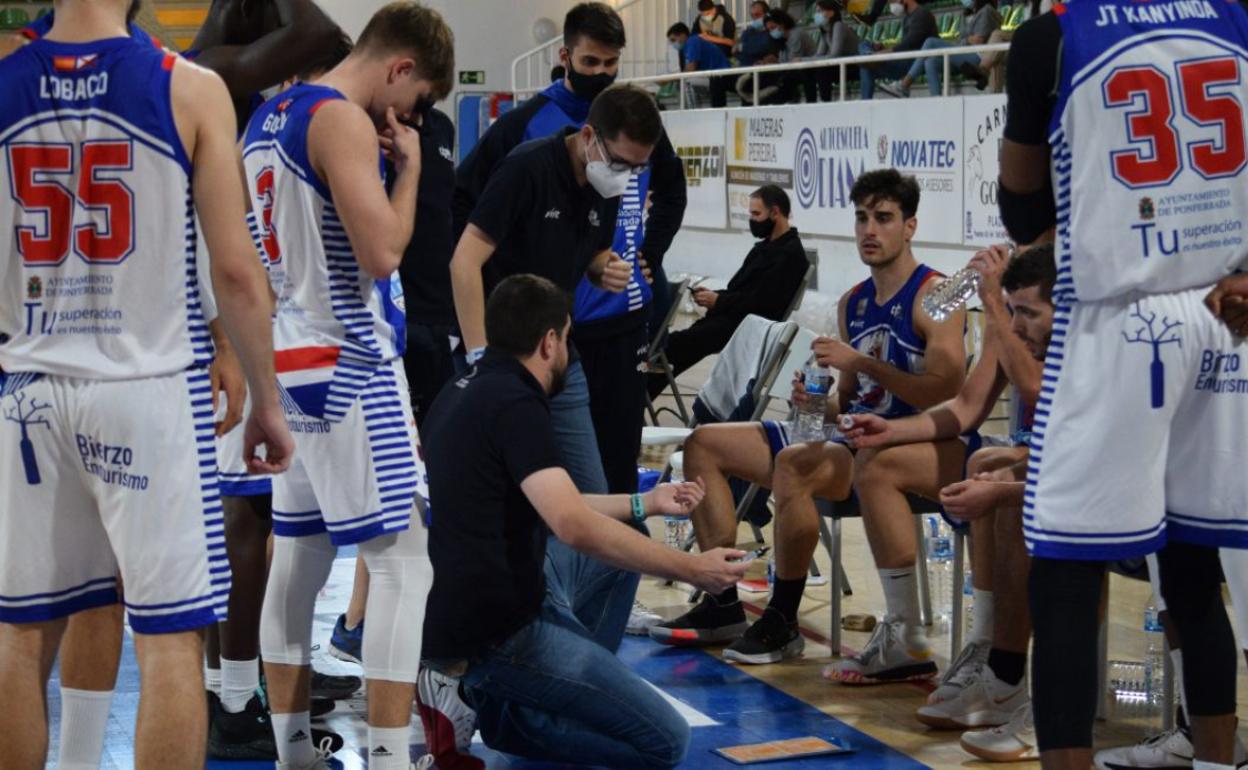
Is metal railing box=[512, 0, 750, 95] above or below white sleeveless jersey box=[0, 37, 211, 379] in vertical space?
above

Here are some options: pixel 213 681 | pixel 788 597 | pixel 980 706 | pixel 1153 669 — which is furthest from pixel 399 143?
pixel 1153 669

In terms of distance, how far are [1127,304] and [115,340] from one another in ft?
5.83

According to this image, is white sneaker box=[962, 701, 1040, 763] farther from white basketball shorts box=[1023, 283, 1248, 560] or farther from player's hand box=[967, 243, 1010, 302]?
white basketball shorts box=[1023, 283, 1248, 560]

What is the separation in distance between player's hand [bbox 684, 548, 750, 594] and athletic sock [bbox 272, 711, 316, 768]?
A: 0.94 meters

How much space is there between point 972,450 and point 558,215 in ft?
4.70

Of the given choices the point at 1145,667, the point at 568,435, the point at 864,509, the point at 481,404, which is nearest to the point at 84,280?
the point at 481,404

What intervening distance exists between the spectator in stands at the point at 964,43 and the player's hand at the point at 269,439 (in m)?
10.1

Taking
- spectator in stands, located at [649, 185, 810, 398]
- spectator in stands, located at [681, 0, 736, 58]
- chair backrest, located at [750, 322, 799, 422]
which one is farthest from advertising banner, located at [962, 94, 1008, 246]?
spectator in stands, located at [681, 0, 736, 58]

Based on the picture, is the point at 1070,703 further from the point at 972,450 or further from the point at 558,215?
the point at 558,215

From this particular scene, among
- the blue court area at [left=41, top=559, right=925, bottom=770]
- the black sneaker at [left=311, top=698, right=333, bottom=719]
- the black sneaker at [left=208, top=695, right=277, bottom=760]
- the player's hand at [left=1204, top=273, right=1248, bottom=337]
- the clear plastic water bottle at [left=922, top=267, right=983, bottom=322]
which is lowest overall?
the blue court area at [left=41, top=559, right=925, bottom=770]

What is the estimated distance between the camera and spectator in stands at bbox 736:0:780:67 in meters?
17.4

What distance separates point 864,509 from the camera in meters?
4.93

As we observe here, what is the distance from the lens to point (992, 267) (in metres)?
4.11

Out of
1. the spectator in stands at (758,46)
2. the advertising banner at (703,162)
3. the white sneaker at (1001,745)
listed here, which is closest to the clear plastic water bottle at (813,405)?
the white sneaker at (1001,745)
